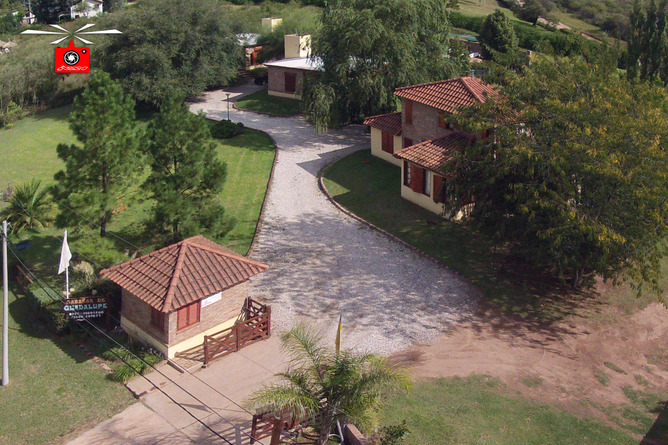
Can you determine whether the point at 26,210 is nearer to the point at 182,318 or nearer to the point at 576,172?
the point at 182,318

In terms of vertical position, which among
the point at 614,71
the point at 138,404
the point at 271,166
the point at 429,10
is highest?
the point at 429,10

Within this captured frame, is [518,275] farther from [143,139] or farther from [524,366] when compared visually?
[143,139]

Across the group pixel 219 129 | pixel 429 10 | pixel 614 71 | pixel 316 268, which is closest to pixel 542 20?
pixel 429 10

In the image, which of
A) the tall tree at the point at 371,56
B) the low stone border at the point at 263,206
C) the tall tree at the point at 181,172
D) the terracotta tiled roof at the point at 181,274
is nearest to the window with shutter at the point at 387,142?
the tall tree at the point at 371,56

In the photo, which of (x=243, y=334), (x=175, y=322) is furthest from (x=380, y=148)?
(x=175, y=322)

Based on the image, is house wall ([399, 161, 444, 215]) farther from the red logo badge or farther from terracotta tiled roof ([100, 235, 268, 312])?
the red logo badge
